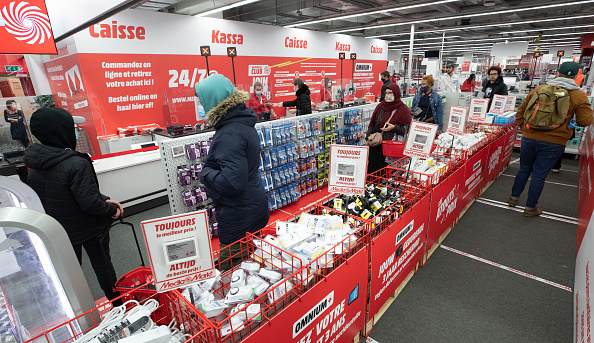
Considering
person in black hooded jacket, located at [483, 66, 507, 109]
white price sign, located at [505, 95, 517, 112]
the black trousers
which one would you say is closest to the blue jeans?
white price sign, located at [505, 95, 517, 112]

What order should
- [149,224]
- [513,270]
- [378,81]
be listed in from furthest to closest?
[378,81] → [513,270] → [149,224]

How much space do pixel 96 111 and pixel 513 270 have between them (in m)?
7.77

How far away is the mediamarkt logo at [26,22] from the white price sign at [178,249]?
3850 millimetres

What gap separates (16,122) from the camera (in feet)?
15.8

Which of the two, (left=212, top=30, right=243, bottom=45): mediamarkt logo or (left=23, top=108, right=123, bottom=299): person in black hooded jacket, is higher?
(left=212, top=30, right=243, bottom=45): mediamarkt logo

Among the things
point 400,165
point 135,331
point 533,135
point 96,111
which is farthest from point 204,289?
point 96,111

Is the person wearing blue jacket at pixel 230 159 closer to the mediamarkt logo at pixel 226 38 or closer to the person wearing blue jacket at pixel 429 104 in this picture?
the person wearing blue jacket at pixel 429 104

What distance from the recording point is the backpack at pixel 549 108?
11.7 ft

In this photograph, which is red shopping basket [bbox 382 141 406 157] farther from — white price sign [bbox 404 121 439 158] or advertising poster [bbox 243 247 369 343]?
advertising poster [bbox 243 247 369 343]

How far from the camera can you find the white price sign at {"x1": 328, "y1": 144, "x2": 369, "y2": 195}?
2.00m

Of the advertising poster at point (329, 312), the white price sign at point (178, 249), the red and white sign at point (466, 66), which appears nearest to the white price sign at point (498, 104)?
the advertising poster at point (329, 312)

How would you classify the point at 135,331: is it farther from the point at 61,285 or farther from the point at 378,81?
the point at 378,81

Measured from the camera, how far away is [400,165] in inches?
Result: 138

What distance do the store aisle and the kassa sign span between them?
4.83m
